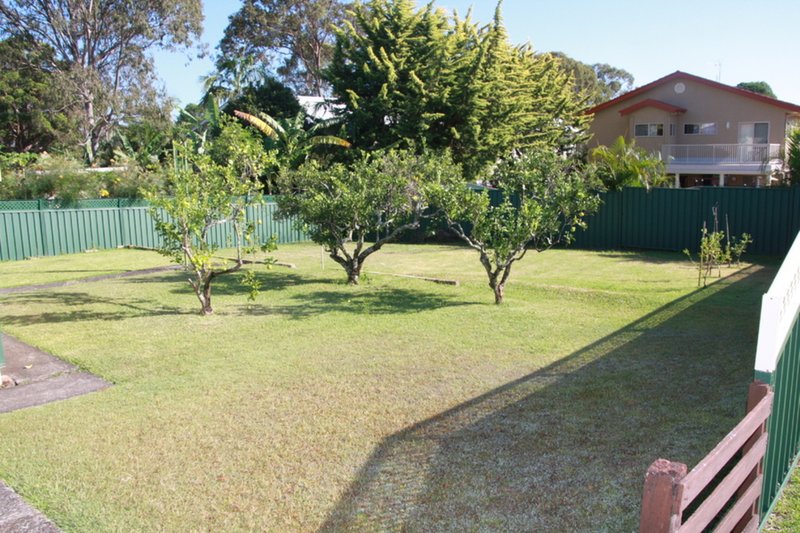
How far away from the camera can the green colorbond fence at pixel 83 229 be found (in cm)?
2050

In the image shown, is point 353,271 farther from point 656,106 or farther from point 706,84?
point 706,84

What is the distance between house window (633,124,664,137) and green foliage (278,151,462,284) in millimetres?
24049

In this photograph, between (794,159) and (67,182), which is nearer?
(794,159)

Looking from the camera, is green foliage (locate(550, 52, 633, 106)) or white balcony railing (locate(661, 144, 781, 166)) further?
green foliage (locate(550, 52, 633, 106))

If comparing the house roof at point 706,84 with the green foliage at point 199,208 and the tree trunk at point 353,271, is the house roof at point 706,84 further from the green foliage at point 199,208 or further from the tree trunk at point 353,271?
the green foliage at point 199,208

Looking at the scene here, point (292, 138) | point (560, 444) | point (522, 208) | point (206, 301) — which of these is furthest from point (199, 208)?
point (292, 138)

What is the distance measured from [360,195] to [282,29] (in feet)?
127

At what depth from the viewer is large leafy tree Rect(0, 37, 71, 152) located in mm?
38344

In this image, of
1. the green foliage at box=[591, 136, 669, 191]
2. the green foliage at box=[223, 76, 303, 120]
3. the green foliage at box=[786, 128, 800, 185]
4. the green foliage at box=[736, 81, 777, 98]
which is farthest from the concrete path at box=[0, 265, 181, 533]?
the green foliage at box=[736, 81, 777, 98]

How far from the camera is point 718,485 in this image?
10.0 ft

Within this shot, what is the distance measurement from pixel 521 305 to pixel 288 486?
24.3ft

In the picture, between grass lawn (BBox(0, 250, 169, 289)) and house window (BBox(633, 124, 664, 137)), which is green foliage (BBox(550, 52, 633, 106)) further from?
grass lawn (BBox(0, 250, 169, 289))

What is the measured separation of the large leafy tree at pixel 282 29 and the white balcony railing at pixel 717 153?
24293mm

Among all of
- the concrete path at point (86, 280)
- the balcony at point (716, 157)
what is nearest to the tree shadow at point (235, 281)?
the concrete path at point (86, 280)
